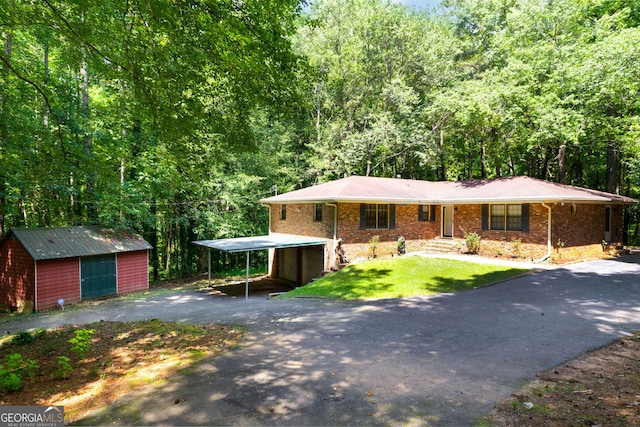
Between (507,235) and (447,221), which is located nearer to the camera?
(507,235)

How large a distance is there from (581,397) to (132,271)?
1856 cm

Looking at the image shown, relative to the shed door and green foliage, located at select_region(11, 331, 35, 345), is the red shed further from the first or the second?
green foliage, located at select_region(11, 331, 35, 345)

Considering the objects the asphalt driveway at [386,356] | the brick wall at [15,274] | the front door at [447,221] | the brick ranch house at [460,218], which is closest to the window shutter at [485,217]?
the brick ranch house at [460,218]

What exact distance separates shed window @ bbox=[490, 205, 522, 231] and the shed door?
62.2 ft

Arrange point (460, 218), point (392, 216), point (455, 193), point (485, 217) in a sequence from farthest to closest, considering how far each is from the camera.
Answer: point (455, 193)
point (460, 218)
point (392, 216)
point (485, 217)

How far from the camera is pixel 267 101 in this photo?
27.5ft

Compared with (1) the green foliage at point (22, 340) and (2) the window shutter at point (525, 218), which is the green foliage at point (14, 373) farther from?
(2) the window shutter at point (525, 218)

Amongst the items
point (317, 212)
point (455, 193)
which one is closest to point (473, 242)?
point (455, 193)

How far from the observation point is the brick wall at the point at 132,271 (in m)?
17.0

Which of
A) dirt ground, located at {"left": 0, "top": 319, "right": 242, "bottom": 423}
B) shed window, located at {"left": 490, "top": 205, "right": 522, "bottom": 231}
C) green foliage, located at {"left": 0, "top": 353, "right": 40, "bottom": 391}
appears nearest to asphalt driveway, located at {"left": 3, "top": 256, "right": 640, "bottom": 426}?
dirt ground, located at {"left": 0, "top": 319, "right": 242, "bottom": 423}

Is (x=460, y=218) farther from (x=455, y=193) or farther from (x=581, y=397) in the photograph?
(x=581, y=397)

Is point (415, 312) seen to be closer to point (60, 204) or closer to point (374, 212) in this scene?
point (374, 212)

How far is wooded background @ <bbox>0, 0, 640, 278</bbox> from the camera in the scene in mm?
7562

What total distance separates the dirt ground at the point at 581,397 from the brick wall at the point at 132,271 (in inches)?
702
